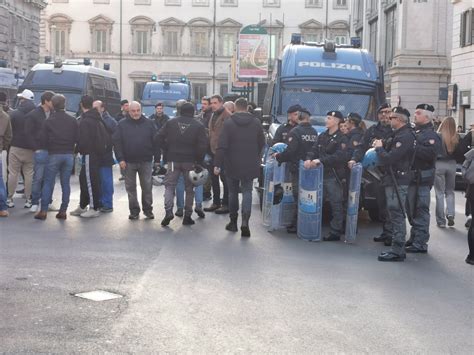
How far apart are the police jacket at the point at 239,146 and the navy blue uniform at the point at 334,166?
840 mm

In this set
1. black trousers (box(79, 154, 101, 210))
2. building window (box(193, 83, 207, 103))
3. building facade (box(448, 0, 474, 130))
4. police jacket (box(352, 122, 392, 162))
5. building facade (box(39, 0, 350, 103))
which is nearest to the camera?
police jacket (box(352, 122, 392, 162))

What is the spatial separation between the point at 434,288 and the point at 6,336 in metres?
4.33

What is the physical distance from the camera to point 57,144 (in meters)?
12.8

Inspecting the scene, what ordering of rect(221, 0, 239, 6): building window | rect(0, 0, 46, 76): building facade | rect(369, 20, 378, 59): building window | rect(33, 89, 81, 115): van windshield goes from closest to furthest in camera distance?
rect(33, 89, 81, 115): van windshield, rect(0, 0, 46, 76): building facade, rect(369, 20, 378, 59): building window, rect(221, 0, 239, 6): building window

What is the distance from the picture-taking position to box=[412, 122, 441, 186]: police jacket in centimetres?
1015

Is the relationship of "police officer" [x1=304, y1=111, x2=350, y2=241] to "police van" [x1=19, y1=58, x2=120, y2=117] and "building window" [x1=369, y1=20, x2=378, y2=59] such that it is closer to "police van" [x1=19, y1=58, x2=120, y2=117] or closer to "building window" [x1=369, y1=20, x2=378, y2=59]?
"police van" [x1=19, y1=58, x2=120, y2=117]

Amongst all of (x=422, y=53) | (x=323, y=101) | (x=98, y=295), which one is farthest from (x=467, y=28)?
(x=98, y=295)

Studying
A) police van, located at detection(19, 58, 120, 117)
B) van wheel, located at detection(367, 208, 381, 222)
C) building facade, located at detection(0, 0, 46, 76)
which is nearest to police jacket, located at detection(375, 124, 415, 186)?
van wheel, located at detection(367, 208, 381, 222)

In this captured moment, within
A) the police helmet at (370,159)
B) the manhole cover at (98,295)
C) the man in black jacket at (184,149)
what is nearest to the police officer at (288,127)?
the man in black jacket at (184,149)

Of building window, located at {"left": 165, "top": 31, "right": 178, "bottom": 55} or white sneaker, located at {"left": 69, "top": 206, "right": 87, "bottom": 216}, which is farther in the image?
building window, located at {"left": 165, "top": 31, "right": 178, "bottom": 55}

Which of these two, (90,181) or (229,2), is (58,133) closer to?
(90,181)

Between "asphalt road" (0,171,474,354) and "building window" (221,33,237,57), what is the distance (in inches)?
2483

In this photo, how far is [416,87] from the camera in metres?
41.5

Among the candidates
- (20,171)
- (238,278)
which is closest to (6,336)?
(238,278)
